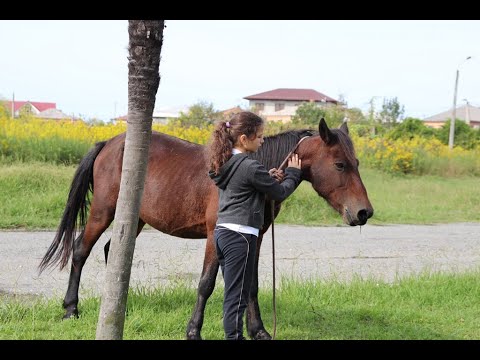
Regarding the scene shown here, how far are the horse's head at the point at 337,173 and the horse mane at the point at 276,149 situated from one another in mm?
156

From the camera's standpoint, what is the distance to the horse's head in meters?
5.00

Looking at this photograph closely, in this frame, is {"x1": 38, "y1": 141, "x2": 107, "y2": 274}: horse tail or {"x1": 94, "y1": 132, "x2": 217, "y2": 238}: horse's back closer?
{"x1": 94, "y1": 132, "x2": 217, "y2": 238}: horse's back

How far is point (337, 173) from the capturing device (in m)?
5.09

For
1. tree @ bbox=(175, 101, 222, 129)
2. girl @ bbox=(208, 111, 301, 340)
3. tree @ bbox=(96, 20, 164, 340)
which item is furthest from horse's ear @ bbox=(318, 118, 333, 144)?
tree @ bbox=(175, 101, 222, 129)

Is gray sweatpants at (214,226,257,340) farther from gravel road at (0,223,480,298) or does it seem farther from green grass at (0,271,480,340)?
gravel road at (0,223,480,298)

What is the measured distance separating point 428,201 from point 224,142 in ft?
49.1

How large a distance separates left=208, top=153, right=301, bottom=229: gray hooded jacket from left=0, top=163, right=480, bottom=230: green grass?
24.9 feet

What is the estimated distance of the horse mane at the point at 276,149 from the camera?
17.4 ft

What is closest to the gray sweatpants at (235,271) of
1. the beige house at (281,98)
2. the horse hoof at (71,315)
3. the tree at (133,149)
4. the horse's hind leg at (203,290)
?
the tree at (133,149)

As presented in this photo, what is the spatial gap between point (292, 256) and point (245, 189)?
18.3 feet

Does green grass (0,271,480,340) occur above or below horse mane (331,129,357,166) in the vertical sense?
below

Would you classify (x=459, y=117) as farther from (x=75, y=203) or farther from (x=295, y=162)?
(x=295, y=162)

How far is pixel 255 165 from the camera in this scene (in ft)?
14.0
